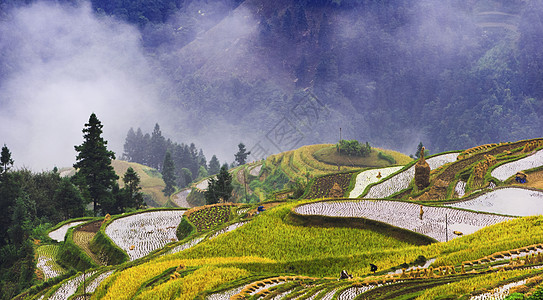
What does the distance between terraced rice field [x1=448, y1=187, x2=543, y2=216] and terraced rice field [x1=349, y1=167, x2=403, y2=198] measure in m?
13.5

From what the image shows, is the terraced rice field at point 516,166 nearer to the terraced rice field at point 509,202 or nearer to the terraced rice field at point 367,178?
the terraced rice field at point 509,202

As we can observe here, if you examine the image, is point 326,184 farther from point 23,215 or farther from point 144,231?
point 23,215

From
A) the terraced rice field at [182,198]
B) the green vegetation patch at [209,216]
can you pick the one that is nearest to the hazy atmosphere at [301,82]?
the terraced rice field at [182,198]

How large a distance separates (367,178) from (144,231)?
817 inches

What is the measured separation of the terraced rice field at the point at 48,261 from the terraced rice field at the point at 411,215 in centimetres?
1482

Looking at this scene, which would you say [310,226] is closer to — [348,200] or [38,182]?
[348,200]

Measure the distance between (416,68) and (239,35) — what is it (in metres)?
63.4

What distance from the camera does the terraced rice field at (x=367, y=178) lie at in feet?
139

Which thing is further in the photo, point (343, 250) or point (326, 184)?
point (326, 184)

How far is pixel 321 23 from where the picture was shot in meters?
168

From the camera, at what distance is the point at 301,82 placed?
169 metres

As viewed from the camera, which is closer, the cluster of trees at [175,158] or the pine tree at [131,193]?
the pine tree at [131,193]

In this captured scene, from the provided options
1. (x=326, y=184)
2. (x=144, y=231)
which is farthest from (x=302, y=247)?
(x=326, y=184)

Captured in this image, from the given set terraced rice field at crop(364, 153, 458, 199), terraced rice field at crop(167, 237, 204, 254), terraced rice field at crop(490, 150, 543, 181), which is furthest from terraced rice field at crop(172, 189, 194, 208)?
terraced rice field at crop(490, 150, 543, 181)
